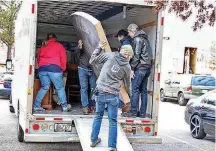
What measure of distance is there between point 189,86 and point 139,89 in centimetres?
1296

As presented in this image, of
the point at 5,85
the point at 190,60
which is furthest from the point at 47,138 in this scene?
the point at 190,60

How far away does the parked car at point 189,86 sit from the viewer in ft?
64.8

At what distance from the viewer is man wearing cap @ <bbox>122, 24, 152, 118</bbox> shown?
734 centimetres

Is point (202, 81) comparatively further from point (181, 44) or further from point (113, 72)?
point (113, 72)

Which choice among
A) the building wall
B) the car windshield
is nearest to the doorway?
the building wall

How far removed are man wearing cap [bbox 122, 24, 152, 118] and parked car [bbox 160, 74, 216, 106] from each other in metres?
12.5

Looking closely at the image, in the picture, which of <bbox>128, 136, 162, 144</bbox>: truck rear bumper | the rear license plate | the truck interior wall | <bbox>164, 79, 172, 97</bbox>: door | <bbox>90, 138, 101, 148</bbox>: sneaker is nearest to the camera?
<bbox>90, 138, 101, 148</bbox>: sneaker

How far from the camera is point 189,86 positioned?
20.1m

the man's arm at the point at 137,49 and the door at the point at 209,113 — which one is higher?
the man's arm at the point at 137,49

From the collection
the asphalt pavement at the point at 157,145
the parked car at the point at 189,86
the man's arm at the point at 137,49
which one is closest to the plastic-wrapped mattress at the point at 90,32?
the man's arm at the point at 137,49

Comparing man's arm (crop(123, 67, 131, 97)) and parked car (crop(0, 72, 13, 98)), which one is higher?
man's arm (crop(123, 67, 131, 97))

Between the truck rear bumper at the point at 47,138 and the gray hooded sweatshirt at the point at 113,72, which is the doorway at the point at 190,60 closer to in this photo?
the truck rear bumper at the point at 47,138

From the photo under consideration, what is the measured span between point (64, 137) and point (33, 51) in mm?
1501

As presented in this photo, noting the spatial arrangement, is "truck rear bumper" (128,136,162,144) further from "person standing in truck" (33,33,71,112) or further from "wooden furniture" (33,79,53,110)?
"wooden furniture" (33,79,53,110)
